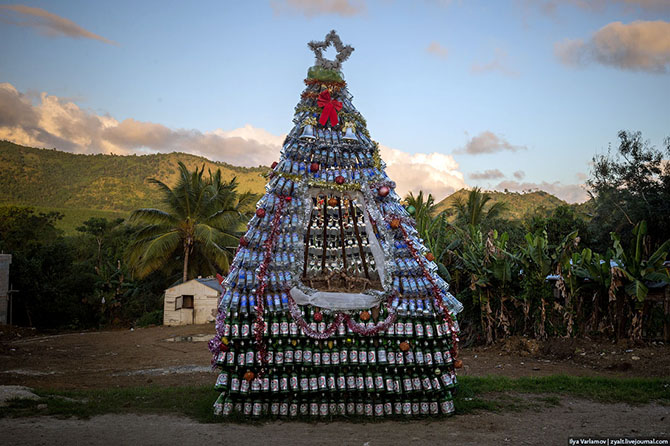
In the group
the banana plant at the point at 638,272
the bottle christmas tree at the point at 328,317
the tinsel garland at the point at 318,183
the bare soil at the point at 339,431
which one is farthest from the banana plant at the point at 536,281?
the tinsel garland at the point at 318,183

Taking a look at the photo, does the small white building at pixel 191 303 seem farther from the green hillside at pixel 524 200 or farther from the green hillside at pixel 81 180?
the green hillside at pixel 524 200

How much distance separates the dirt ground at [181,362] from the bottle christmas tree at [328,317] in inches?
139

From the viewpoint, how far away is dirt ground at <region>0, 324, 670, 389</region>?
1009cm

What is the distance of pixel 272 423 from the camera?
20.6ft

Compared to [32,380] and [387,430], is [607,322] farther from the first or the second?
[32,380]

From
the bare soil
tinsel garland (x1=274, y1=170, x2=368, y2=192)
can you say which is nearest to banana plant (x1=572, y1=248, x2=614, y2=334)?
the bare soil

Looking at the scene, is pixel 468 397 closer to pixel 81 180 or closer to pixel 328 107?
pixel 328 107

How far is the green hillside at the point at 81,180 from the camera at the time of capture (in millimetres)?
55125

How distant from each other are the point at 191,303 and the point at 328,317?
1467 cm

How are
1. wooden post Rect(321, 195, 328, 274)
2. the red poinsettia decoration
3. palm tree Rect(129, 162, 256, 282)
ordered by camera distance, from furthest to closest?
palm tree Rect(129, 162, 256, 282)
wooden post Rect(321, 195, 328, 274)
the red poinsettia decoration

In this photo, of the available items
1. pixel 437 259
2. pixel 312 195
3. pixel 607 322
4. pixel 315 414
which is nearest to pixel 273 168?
pixel 312 195

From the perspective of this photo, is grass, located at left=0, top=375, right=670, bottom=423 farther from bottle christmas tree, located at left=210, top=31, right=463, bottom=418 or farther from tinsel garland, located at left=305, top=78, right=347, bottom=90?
tinsel garland, located at left=305, top=78, right=347, bottom=90

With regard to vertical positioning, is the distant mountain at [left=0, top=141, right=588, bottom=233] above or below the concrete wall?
above

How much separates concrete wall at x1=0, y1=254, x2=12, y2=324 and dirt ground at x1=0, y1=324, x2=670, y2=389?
13.8 feet
